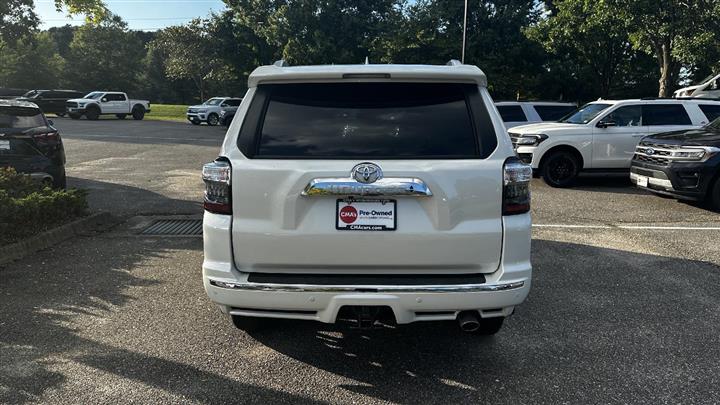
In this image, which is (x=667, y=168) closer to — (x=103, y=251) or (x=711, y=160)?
(x=711, y=160)

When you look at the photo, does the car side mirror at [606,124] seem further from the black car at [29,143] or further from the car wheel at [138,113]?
the car wheel at [138,113]

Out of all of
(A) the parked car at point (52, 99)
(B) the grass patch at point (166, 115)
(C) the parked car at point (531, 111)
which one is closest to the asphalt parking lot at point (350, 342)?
(C) the parked car at point (531, 111)

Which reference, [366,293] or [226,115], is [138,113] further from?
[366,293]

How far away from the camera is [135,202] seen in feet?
29.0

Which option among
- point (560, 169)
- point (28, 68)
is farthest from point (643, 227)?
point (28, 68)

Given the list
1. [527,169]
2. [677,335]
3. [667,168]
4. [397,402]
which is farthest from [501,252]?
[667,168]

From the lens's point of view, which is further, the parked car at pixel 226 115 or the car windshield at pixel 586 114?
the parked car at pixel 226 115

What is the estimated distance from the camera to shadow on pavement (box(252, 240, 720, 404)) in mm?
3191

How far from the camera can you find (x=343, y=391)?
125 inches

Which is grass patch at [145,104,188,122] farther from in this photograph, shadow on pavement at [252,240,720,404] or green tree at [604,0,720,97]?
shadow on pavement at [252,240,720,404]

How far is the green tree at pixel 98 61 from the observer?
196ft

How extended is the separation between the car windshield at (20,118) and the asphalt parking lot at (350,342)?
2617 millimetres

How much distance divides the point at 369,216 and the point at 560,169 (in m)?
9.06

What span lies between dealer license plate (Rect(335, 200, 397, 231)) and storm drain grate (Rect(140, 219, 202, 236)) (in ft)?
14.2
